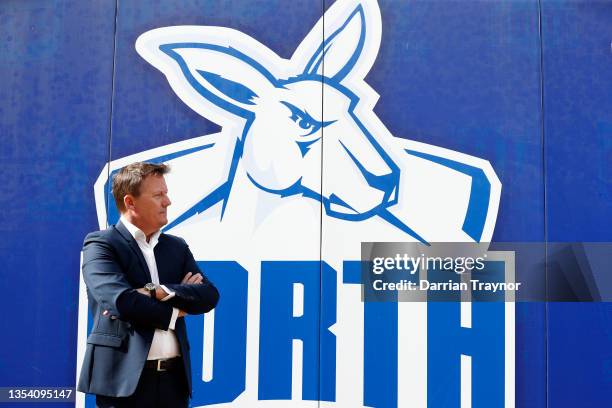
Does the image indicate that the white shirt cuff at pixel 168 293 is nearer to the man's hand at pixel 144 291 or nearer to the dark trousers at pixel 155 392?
the man's hand at pixel 144 291

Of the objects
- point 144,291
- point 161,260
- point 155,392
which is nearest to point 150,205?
point 161,260

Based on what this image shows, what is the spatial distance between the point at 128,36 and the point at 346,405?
1.89 m

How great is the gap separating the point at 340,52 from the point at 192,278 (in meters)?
1.36

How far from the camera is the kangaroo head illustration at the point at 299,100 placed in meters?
3.29

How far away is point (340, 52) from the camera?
Answer: 335 cm

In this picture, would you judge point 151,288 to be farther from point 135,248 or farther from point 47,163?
point 47,163

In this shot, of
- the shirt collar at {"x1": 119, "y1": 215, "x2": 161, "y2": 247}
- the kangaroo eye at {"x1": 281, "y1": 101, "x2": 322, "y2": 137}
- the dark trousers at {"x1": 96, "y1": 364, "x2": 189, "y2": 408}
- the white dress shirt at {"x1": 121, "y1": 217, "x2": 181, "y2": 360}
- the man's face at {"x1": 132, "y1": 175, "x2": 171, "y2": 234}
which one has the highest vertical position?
the kangaroo eye at {"x1": 281, "y1": 101, "x2": 322, "y2": 137}

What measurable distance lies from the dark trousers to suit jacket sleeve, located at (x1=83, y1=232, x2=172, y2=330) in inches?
6.4

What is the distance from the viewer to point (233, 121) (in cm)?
334

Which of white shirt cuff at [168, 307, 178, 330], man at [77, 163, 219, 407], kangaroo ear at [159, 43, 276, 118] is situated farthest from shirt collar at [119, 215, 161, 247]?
kangaroo ear at [159, 43, 276, 118]

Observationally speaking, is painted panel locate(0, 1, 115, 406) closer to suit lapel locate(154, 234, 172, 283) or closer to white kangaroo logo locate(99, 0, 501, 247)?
white kangaroo logo locate(99, 0, 501, 247)

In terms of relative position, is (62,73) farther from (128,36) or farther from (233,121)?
(233,121)

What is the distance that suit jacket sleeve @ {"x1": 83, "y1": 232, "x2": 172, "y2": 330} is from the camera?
2273 mm

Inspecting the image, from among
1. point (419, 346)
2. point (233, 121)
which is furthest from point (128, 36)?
point (419, 346)
